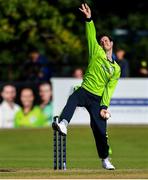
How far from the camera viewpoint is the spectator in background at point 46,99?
2641 cm

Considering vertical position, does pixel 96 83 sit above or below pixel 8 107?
above

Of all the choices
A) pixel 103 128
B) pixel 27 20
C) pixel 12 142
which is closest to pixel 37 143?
pixel 12 142

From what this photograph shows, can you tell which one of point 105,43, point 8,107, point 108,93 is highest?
point 105,43

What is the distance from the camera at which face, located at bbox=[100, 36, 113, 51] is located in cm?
1431

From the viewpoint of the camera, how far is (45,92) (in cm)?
2658

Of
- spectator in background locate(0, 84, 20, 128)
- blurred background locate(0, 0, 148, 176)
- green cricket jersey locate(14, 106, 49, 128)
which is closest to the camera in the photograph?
blurred background locate(0, 0, 148, 176)

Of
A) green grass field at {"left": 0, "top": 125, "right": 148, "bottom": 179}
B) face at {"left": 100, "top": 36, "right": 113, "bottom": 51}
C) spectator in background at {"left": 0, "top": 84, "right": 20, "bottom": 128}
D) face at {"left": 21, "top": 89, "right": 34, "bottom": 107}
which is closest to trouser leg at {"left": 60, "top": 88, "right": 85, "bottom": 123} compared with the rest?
face at {"left": 100, "top": 36, "right": 113, "bottom": 51}

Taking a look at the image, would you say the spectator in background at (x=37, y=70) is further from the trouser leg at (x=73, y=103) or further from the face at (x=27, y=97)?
the trouser leg at (x=73, y=103)

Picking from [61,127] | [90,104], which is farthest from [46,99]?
[61,127]

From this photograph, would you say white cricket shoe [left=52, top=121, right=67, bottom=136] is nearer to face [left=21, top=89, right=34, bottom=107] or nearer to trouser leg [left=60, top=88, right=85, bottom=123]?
trouser leg [left=60, top=88, right=85, bottom=123]

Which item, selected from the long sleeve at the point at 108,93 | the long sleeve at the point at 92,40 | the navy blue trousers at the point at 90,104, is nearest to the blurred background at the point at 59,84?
the navy blue trousers at the point at 90,104

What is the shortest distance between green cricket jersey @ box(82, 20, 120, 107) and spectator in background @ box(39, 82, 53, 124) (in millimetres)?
12074

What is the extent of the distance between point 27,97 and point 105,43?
1222 cm

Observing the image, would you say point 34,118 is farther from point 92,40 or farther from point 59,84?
point 92,40
